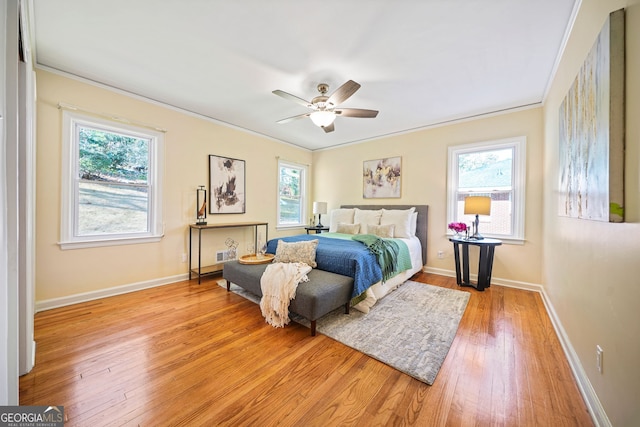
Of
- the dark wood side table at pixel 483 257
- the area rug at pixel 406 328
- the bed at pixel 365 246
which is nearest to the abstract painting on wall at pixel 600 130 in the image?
the area rug at pixel 406 328

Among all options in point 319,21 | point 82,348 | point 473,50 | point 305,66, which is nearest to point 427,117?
point 473,50

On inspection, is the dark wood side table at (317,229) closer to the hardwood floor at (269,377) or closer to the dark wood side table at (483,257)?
the dark wood side table at (483,257)

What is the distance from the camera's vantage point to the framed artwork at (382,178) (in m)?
4.57

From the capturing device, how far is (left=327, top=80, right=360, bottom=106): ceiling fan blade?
7.20 ft

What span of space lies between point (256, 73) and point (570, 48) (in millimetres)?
2828

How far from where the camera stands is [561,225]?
2.17 m

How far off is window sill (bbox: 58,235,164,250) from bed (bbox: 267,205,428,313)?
1626 mm

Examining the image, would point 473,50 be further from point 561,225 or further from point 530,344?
point 530,344

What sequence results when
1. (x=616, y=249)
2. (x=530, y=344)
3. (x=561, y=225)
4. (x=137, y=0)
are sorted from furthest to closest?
(x=561, y=225) → (x=530, y=344) → (x=137, y=0) → (x=616, y=249)

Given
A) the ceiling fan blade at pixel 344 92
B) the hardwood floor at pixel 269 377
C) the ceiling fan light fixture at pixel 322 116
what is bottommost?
the hardwood floor at pixel 269 377

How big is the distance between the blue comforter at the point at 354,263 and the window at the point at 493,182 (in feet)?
6.62

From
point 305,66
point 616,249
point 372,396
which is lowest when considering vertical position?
point 372,396

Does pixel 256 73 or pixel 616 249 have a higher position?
pixel 256 73

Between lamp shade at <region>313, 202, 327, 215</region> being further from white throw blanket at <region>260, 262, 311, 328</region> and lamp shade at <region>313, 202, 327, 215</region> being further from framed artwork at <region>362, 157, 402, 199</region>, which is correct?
white throw blanket at <region>260, 262, 311, 328</region>
